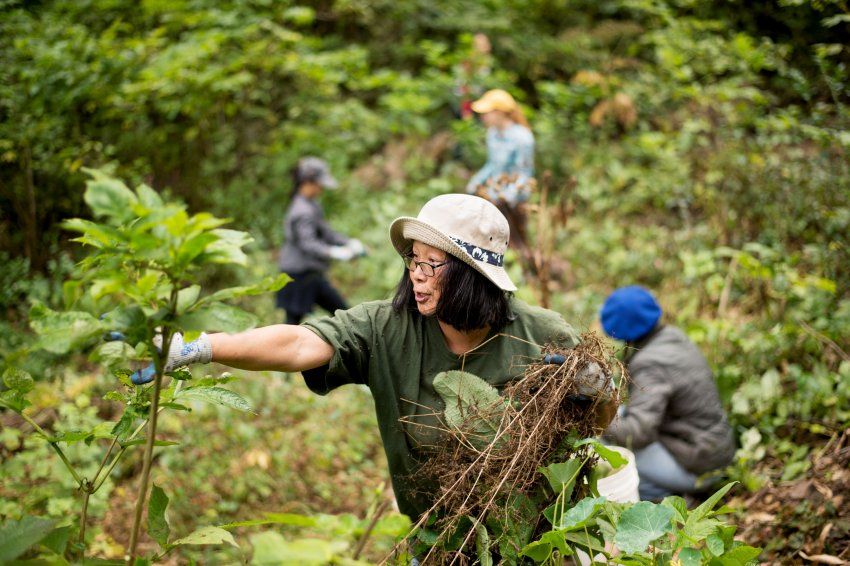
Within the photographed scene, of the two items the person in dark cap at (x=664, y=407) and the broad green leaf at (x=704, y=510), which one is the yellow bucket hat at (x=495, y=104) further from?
the broad green leaf at (x=704, y=510)

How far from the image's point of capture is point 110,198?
114cm

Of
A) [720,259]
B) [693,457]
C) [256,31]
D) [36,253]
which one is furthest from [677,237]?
[36,253]

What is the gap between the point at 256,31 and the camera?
7242 mm

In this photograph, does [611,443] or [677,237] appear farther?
[677,237]

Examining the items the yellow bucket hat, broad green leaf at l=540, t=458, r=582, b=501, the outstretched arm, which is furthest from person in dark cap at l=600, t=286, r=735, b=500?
the yellow bucket hat

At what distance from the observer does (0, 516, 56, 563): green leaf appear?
44.9 inches

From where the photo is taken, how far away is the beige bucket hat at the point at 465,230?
209cm

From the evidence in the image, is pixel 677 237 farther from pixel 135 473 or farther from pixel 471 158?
pixel 135 473

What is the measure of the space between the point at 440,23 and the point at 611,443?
760 cm

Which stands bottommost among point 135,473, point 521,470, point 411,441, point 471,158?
point 135,473

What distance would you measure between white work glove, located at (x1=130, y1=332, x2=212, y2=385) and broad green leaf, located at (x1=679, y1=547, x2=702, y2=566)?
1.26 m

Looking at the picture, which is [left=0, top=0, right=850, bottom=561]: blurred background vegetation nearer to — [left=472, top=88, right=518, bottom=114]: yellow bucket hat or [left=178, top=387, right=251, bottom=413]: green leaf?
[left=178, top=387, right=251, bottom=413]: green leaf

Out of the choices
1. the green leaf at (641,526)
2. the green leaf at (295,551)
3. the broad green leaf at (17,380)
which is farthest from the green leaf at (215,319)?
the green leaf at (641,526)

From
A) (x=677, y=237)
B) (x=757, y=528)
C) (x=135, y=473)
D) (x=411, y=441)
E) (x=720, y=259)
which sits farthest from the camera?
(x=677, y=237)
